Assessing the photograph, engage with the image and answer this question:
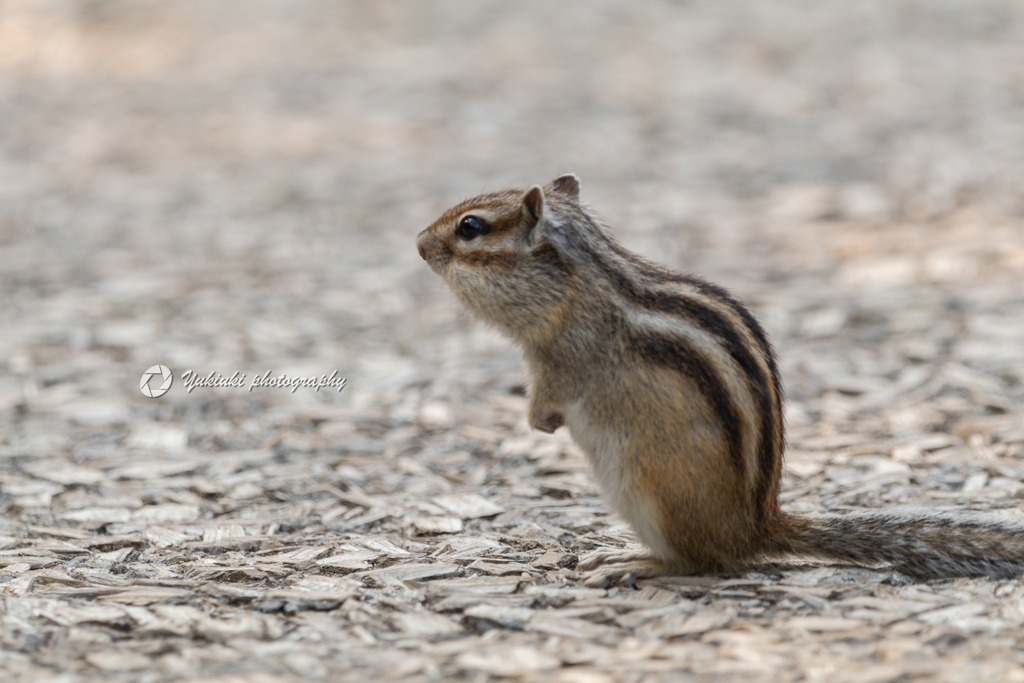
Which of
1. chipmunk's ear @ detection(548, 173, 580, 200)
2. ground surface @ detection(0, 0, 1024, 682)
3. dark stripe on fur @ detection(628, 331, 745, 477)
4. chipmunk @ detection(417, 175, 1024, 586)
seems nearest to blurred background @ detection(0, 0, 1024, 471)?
ground surface @ detection(0, 0, 1024, 682)

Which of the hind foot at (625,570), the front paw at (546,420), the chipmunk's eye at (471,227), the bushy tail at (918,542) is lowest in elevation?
the hind foot at (625,570)

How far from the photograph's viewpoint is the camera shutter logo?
5.61 m

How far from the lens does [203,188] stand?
352 inches

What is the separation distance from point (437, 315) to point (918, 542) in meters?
3.84

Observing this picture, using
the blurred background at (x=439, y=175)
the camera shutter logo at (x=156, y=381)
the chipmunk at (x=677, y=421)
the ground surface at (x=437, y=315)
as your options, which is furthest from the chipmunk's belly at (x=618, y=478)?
the camera shutter logo at (x=156, y=381)

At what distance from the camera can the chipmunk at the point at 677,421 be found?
10.8 ft

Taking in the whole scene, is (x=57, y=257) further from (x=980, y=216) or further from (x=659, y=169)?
(x=980, y=216)

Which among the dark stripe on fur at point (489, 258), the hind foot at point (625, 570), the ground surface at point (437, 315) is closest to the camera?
the ground surface at point (437, 315)

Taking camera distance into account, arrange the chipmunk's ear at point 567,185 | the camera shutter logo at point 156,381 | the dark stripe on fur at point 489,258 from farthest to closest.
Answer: the camera shutter logo at point 156,381
the chipmunk's ear at point 567,185
the dark stripe on fur at point 489,258

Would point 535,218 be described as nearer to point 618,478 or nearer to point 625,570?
point 618,478

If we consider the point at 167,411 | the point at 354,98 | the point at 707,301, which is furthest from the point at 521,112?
the point at 707,301

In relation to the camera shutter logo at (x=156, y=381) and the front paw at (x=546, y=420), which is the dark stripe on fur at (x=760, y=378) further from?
the camera shutter logo at (x=156, y=381)

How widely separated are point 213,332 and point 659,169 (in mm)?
4150

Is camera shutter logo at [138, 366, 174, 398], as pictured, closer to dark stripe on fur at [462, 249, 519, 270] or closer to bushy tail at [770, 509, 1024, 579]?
dark stripe on fur at [462, 249, 519, 270]
